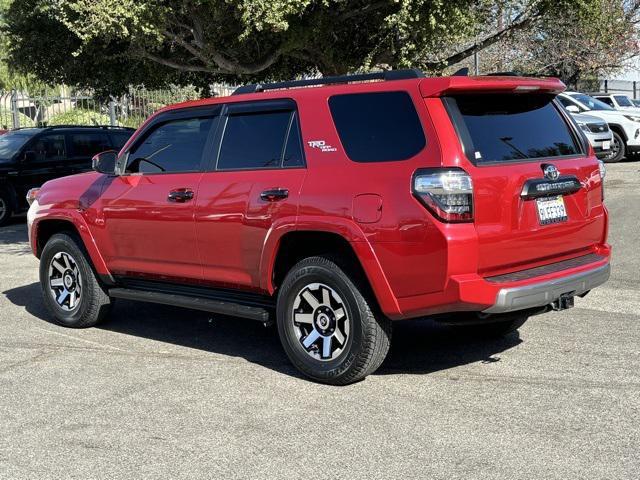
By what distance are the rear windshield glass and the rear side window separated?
27 cm

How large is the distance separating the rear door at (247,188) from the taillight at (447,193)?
0.97m

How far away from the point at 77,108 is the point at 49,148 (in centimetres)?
1051

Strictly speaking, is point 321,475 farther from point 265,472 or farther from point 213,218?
point 213,218

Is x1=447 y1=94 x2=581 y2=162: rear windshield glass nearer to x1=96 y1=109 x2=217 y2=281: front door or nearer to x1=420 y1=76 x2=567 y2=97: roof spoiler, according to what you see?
x1=420 y1=76 x2=567 y2=97: roof spoiler

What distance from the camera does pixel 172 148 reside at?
21.9 feet

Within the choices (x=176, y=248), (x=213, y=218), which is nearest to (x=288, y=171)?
(x=213, y=218)

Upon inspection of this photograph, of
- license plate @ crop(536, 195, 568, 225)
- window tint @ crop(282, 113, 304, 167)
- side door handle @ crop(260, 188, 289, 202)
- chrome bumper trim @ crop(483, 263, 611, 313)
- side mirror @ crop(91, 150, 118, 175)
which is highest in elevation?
window tint @ crop(282, 113, 304, 167)

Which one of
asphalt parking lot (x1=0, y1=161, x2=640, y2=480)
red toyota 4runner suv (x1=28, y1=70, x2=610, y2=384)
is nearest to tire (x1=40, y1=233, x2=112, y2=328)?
asphalt parking lot (x1=0, y1=161, x2=640, y2=480)

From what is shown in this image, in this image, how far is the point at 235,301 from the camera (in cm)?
611

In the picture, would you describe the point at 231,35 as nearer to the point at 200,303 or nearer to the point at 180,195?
the point at 180,195

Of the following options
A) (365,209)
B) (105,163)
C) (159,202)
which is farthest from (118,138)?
(365,209)

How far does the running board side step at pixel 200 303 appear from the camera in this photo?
19.3ft

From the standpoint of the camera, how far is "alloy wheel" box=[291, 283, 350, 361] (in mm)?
5469

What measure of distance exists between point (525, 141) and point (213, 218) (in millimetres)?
2214
